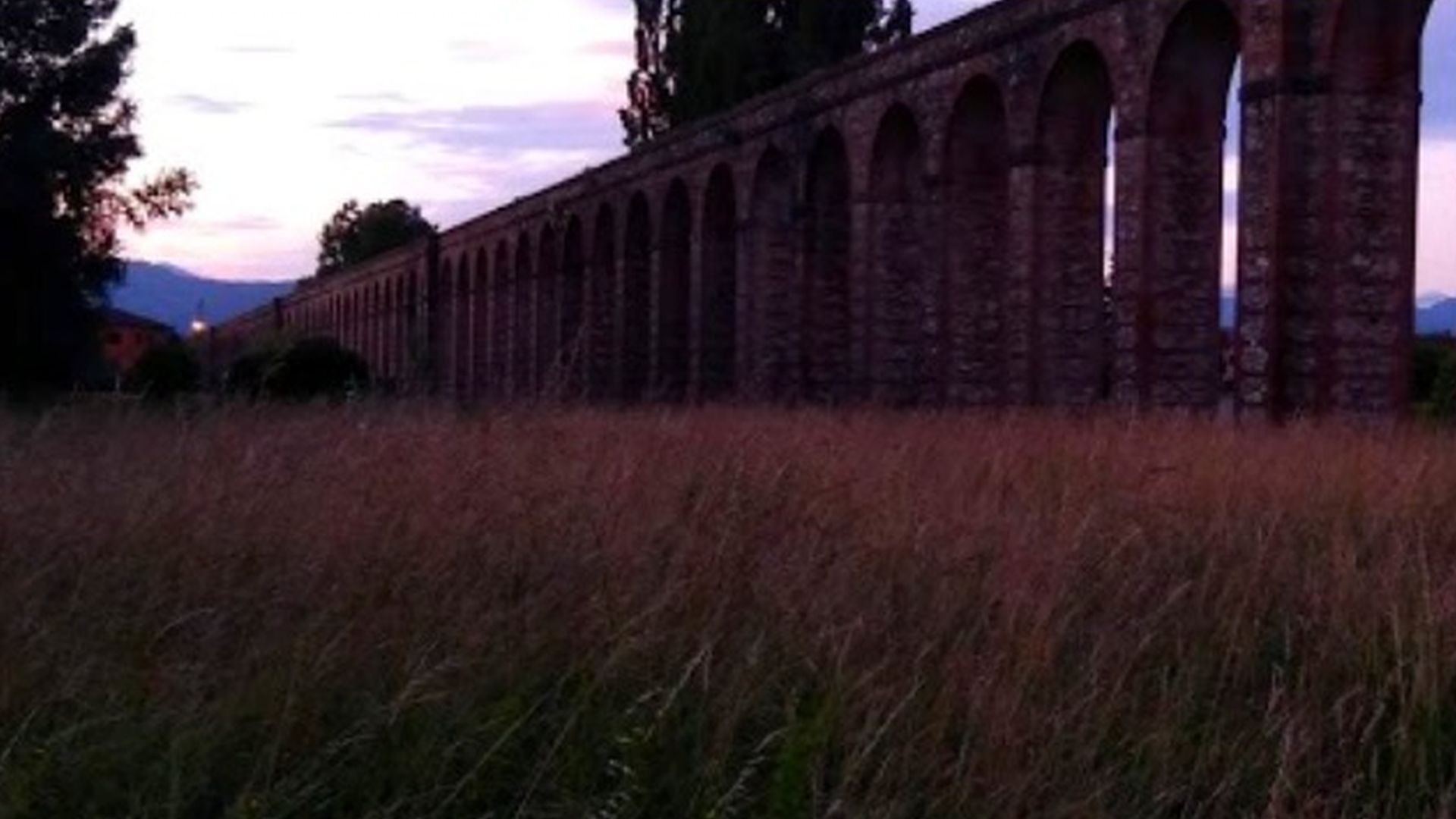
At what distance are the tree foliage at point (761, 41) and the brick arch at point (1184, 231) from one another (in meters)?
20.0

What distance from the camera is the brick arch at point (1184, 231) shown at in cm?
2077

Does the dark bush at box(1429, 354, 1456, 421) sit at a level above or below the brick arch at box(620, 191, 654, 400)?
below

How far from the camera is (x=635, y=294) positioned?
40375 mm

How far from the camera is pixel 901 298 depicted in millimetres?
28641

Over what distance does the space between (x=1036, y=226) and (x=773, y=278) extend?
937cm

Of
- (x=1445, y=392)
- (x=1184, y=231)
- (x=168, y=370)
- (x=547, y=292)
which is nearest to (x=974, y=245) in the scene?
(x=1184, y=231)

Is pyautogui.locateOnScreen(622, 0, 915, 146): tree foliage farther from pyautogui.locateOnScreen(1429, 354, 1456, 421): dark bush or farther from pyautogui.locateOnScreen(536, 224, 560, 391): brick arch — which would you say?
pyautogui.locateOnScreen(1429, 354, 1456, 421): dark bush

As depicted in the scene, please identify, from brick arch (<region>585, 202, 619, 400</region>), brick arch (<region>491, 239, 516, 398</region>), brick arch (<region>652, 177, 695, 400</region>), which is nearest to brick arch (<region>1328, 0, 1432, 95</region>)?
brick arch (<region>652, 177, 695, 400</region>)

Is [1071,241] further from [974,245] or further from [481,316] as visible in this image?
[481,316]

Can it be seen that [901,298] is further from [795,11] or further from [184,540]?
[184,540]

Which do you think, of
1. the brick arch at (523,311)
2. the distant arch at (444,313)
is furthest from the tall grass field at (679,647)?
the distant arch at (444,313)

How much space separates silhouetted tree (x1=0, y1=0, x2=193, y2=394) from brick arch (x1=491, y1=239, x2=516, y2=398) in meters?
22.7

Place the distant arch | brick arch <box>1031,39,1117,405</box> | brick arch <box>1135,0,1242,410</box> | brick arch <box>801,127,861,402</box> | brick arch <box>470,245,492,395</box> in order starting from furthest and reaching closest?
the distant arch → brick arch <box>470,245,492,395</box> → brick arch <box>801,127,861,402</box> → brick arch <box>1031,39,1117,405</box> → brick arch <box>1135,0,1242,410</box>

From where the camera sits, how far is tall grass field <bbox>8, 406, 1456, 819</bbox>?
13.3 ft
